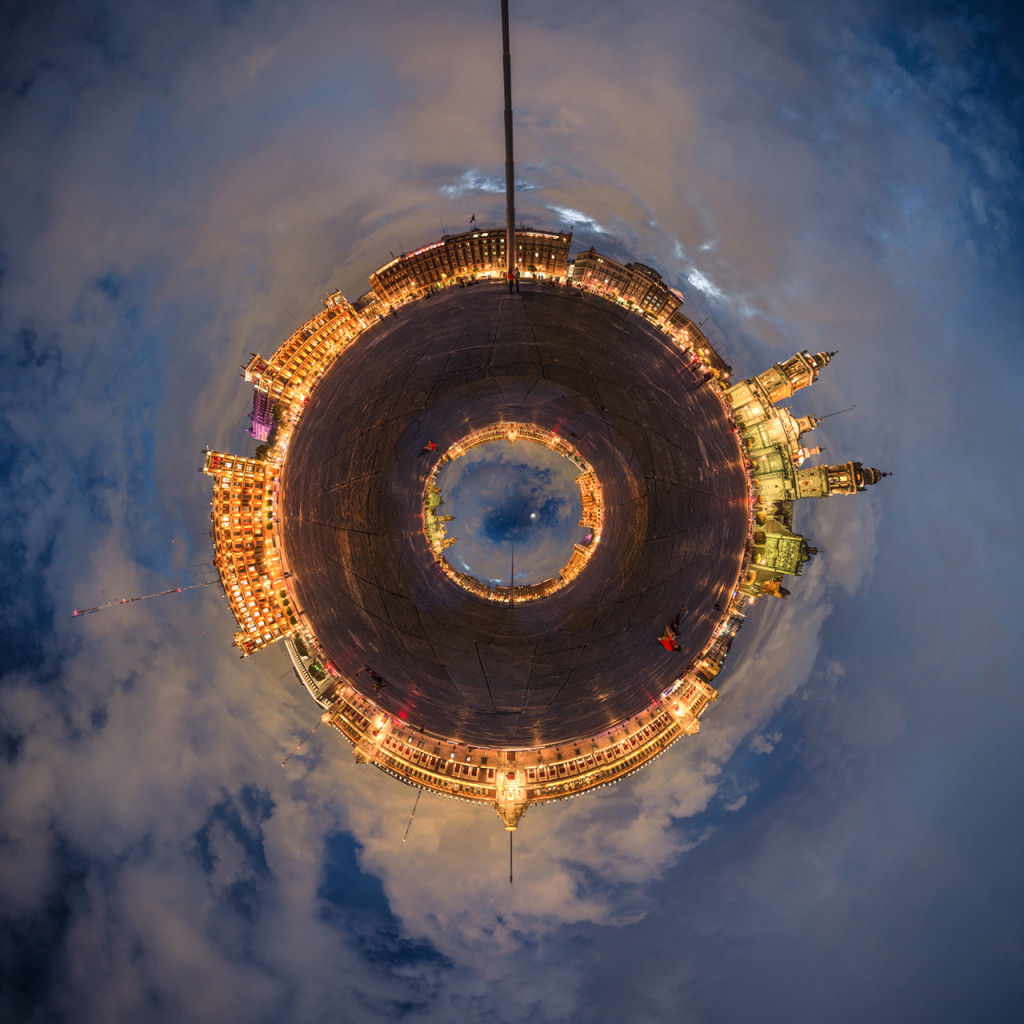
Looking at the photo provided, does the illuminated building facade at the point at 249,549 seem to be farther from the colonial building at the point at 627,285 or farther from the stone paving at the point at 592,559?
the colonial building at the point at 627,285

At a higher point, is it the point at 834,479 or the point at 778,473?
the point at 778,473

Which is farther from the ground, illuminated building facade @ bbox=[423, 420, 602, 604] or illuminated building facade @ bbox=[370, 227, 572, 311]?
illuminated building facade @ bbox=[370, 227, 572, 311]

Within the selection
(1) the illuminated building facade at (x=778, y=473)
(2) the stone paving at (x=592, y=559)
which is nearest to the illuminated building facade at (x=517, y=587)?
(1) the illuminated building facade at (x=778, y=473)

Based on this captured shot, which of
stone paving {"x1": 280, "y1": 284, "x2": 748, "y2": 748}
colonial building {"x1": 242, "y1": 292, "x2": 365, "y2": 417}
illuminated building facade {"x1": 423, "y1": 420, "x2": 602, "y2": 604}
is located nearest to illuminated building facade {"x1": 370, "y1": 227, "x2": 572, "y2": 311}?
stone paving {"x1": 280, "y1": 284, "x2": 748, "y2": 748}

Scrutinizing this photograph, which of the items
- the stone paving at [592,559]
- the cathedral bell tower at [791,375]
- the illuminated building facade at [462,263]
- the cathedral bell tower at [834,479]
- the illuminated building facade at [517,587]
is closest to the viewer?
the stone paving at [592,559]

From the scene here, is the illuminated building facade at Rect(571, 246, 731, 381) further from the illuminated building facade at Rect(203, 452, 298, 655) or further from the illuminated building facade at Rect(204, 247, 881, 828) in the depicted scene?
the illuminated building facade at Rect(203, 452, 298, 655)

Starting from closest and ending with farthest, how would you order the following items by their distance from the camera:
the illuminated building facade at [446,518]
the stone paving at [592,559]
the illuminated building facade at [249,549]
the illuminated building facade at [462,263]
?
the stone paving at [592,559], the illuminated building facade at [446,518], the illuminated building facade at [462,263], the illuminated building facade at [249,549]

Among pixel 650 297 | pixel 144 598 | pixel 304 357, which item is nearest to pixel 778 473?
pixel 650 297

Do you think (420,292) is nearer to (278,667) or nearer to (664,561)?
(664,561)

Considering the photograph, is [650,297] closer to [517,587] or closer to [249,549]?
[517,587]
